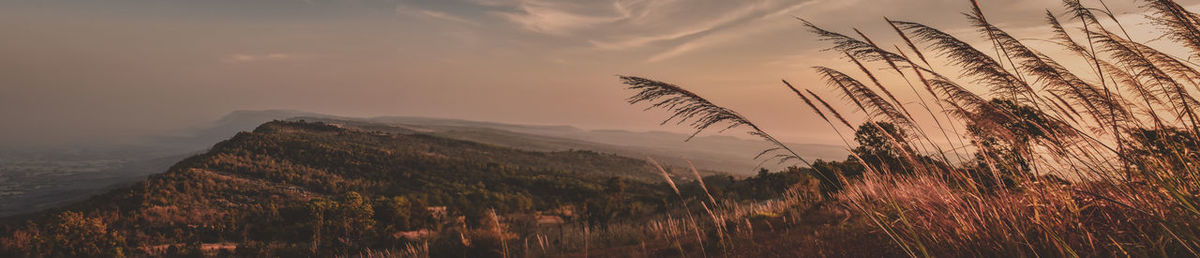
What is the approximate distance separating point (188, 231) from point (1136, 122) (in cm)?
3244

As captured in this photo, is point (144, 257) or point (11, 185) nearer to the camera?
point (144, 257)

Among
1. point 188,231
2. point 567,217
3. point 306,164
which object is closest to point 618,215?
point 567,217

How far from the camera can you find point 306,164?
50.0 m

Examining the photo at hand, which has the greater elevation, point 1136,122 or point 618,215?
point 1136,122

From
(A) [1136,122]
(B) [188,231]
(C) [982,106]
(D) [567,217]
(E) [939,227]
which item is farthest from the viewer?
(D) [567,217]

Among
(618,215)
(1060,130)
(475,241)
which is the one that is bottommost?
(618,215)

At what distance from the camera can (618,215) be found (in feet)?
73.1

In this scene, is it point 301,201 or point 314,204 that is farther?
point 301,201

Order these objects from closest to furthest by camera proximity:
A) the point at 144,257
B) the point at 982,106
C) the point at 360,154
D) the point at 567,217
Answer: the point at 982,106 → the point at 144,257 → the point at 567,217 → the point at 360,154

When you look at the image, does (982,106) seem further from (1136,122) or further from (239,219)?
(239,219)

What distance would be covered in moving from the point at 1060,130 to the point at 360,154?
62.7 metres

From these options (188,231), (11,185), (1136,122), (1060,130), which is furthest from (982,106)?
(11,185)

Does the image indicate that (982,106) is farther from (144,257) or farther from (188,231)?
(188,231)

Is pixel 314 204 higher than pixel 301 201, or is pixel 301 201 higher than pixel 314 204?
pixel 314 204
